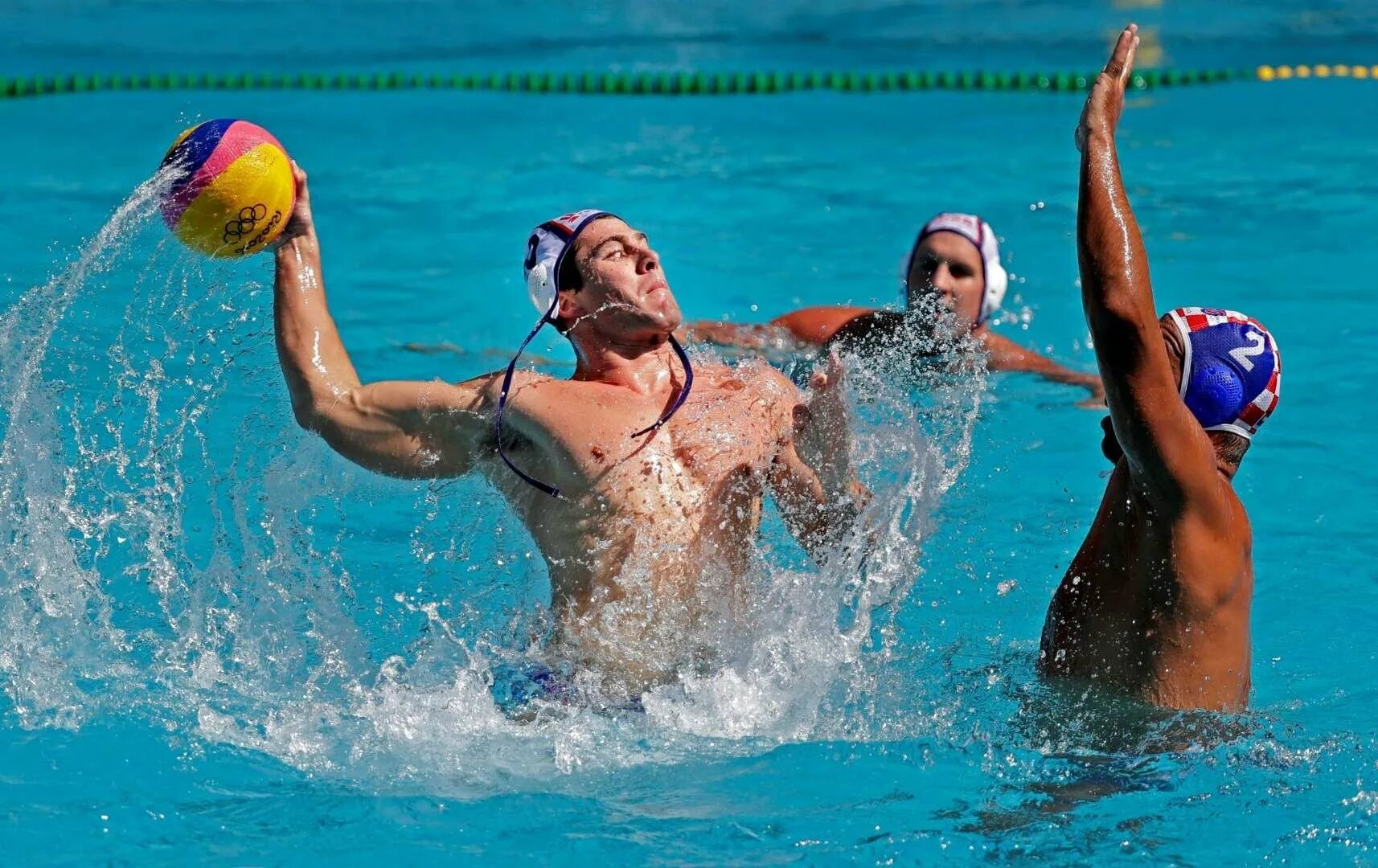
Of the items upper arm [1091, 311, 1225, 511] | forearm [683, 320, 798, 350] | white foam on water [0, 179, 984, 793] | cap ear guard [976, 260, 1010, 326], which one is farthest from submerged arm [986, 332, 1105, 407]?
upper arm [1091, 311, 1225, 511]

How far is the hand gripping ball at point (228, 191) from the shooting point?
3.51m

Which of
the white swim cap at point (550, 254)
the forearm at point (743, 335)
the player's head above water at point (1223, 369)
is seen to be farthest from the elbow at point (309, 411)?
the forearm at point (743, 335)

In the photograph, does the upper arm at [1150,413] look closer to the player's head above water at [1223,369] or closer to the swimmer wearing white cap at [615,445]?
the player's head above water at [1223,369]

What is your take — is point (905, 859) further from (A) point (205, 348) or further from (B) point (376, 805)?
(A) point (205, 348)

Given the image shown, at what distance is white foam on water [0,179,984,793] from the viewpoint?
3412 mm

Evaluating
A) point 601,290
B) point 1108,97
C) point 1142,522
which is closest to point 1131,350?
point 1142,522

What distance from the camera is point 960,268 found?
5578mm

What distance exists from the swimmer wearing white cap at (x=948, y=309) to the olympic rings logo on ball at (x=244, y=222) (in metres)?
2.31

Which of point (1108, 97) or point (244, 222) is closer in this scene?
point (1108, 97)

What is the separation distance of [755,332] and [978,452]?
3.08 feet

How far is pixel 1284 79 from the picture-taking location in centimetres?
966

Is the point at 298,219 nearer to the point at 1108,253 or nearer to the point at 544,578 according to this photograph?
the point at 544,578

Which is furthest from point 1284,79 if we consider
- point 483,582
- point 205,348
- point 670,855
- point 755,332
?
point 670,855

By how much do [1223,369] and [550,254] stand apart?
1375 mm
